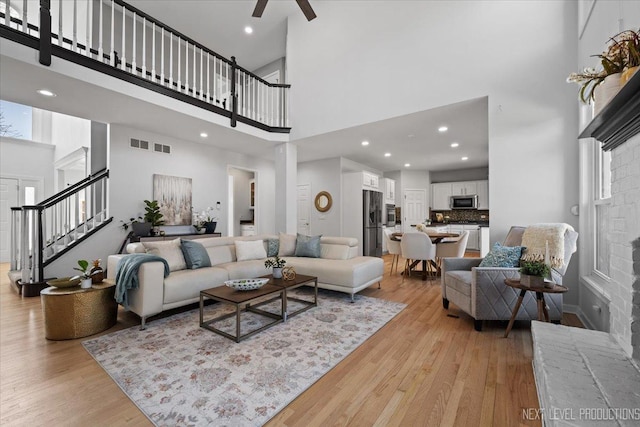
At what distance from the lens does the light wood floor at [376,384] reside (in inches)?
60.8

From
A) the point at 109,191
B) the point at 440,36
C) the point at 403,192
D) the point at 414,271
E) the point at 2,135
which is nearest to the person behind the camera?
the point at 440,36

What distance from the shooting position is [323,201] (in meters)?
7.37

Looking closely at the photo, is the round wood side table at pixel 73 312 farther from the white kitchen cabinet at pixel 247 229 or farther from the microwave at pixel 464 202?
the microwave at pixel 464 202

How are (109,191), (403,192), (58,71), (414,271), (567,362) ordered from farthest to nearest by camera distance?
(403,192)
(414,271)
(109,191)
(58,71)
(567,362)

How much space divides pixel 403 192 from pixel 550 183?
19.1 ft

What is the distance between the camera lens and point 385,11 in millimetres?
4430

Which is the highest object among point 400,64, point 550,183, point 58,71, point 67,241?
point 400,64

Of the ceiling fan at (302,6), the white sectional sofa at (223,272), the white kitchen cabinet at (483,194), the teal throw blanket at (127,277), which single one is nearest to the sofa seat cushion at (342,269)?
the white sectional sofa at (223,272)

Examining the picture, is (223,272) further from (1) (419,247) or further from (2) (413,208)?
(2) (413,208)

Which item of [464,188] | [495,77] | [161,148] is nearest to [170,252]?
[161,148]

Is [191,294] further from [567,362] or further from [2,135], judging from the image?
[2,135]

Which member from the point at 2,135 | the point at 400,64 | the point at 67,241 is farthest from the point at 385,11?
the point at 2,135

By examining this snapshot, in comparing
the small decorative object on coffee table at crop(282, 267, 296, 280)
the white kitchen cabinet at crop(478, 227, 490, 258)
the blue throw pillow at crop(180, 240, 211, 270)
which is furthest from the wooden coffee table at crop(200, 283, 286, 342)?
the white kitchen cabinet at crop(478, 227, 490, 258)

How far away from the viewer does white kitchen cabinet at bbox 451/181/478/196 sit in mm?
8734
